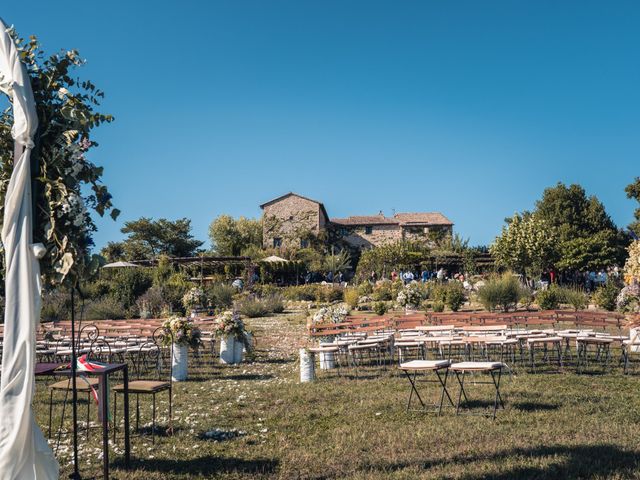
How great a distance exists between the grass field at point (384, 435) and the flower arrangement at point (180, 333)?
1.30 metres

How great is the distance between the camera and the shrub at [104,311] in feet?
70.7

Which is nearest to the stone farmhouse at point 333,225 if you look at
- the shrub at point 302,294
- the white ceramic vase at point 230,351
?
the shrub at point 302,294

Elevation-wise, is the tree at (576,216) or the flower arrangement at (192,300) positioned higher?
the tree at (576,216)

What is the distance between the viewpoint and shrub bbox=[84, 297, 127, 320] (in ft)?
70.7

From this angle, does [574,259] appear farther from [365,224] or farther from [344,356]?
[344,356]

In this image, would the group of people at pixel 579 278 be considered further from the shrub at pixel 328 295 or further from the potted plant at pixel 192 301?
the potted plant at pixel 192 301

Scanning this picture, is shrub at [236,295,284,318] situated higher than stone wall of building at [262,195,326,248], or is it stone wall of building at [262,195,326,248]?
stone wall of building at [262,195,326,248]

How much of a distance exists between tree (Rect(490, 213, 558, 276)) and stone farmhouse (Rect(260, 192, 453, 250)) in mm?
21975

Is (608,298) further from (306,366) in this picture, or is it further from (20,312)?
(20,312)

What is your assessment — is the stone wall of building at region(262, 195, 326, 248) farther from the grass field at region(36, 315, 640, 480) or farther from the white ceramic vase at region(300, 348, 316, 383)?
the grass field at region(36, 315, 640, 480)

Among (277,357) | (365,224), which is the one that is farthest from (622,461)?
(365,224)

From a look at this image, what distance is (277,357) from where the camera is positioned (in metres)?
14.2

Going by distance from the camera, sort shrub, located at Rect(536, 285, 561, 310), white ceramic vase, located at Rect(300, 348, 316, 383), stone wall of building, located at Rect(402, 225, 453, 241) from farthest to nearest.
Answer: stone wall of building, located at Rect(402, 225, 453, 241)
shrub, located at Rect(536, 285, 561, 310)
white ceramic vase, located at Rect(300, 348, 316, 383)

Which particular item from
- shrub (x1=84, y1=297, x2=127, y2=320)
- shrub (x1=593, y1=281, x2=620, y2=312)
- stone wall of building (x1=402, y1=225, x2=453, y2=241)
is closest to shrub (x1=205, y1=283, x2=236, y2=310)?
shrub (x1=84, y1=297, x2=127, y2=320)
